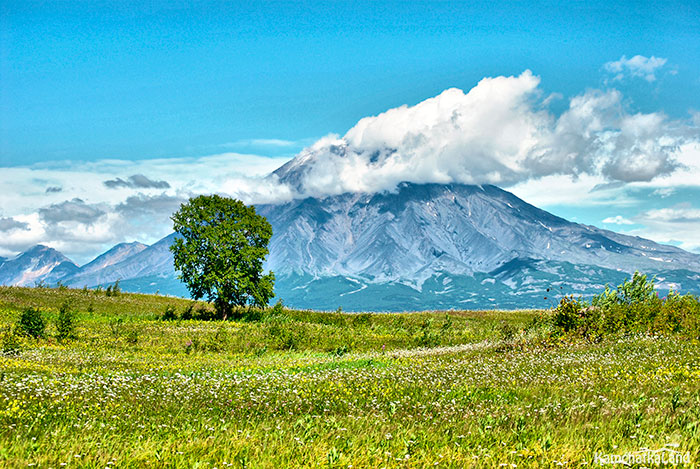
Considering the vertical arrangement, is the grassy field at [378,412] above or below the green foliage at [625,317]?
above

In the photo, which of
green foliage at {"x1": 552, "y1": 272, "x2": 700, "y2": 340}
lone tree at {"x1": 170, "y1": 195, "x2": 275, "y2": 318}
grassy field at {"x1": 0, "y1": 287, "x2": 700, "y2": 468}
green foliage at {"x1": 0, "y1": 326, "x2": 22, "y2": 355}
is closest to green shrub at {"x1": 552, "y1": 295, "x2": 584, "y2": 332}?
green foliage at {"x1": 552, "y1": 272, "x2": 700, "y2": 340}

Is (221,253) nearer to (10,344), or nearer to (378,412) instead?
(10,344)

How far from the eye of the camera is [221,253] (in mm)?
55688

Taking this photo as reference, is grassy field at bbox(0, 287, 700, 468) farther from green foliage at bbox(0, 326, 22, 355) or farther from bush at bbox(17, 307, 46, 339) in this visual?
bush at bbox(17, 307, 46, 339)

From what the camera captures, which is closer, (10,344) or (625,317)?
(10,344)

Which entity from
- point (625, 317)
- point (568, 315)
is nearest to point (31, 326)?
point (568, 315)

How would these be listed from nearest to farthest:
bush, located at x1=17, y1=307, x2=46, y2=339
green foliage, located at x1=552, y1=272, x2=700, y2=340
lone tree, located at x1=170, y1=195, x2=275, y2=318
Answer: green foliage, located at x1=552, y1=272, x2=700, y2=340, bush, located at x1=17, y1=307, x2=46, y2=339, lone tree, located at x1=170, y1=195, x2=275, y2=318

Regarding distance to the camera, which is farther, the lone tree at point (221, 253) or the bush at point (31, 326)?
the lone tree at point (221, 253)

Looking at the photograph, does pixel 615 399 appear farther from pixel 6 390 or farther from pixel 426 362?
pixel 6 390

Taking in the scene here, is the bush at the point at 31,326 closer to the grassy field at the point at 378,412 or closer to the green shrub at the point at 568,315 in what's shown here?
the grassy field at the point at 378,412

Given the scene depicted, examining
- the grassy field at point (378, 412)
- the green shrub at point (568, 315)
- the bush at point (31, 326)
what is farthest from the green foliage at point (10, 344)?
the green shrub at point (568, 315)

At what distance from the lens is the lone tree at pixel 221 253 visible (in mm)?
55406

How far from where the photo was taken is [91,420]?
8.24m

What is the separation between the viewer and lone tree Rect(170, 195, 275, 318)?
2181 inches
